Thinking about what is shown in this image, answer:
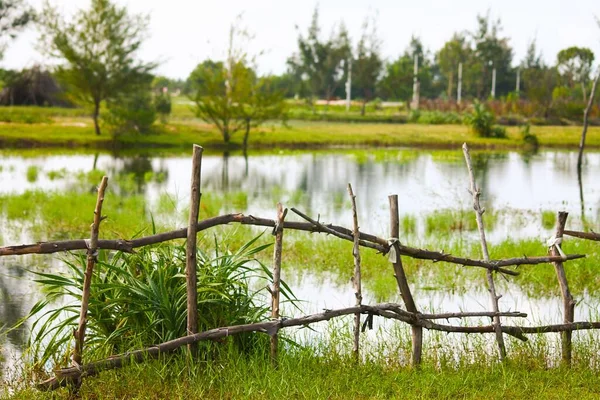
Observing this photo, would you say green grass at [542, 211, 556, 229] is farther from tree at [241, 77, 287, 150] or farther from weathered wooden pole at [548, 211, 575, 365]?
tree at [241, 77, 287, 150]

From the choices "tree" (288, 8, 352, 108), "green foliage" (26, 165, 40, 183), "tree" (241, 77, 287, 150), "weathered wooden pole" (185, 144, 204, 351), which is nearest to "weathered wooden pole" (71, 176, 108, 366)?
"weathered wooden pole" (185, 144, 204, 351)

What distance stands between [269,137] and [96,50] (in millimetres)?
9001

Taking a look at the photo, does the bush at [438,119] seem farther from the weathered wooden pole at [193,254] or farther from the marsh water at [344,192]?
the weathered wooden pole at [193,254]

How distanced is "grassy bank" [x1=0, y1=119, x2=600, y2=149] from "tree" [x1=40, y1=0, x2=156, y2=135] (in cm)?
204

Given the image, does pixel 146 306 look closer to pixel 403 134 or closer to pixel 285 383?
pixel 285 383

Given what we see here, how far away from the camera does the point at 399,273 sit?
243 inches

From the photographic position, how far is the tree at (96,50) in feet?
122

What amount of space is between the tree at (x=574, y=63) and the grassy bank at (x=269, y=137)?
22.4 metres

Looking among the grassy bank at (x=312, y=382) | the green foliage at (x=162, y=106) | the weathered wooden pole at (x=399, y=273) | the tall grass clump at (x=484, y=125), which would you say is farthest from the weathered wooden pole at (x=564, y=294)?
the green foliage at (x=162, y=106)

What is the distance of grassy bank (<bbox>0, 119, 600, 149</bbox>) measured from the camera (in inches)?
1361

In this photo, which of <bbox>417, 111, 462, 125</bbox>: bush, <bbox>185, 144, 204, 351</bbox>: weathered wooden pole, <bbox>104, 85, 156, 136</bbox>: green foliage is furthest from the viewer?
<bbox>417, 111, 462, 125</bbox>: bush

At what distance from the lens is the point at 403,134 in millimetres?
40781

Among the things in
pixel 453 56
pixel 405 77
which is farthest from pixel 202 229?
pixel 453 56

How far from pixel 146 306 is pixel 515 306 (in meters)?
4.87
